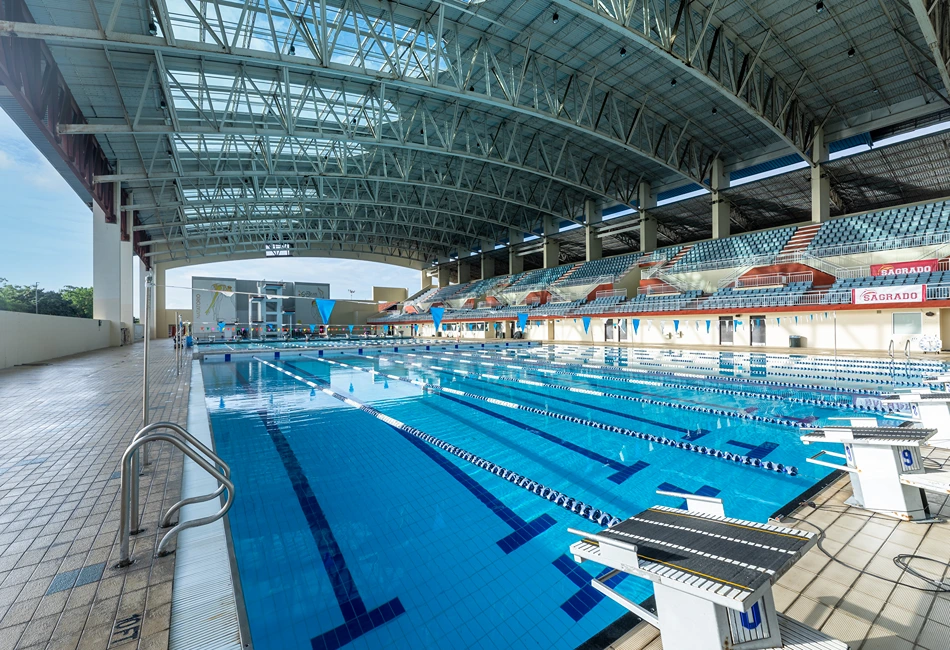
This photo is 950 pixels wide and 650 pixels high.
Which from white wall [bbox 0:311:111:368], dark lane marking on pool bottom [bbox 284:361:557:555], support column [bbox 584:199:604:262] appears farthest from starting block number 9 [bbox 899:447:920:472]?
support column [bbox 584:199:604:262]

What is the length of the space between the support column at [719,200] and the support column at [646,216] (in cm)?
321

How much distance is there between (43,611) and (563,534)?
2675 mm

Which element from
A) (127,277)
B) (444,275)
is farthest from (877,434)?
(444,275)

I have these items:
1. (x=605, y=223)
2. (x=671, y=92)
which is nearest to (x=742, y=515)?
(x=671, y=92)

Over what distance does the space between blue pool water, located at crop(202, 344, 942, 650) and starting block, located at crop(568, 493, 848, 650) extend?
95 centimetres

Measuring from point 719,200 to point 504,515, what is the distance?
64.8 ft

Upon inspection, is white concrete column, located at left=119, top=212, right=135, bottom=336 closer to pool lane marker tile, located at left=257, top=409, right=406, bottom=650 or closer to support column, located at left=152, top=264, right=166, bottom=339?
support column, located at left=152, top=264, right=166, bottom=339

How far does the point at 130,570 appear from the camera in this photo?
6.17 ft

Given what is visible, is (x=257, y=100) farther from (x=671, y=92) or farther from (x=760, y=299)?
(x=760, y=299)

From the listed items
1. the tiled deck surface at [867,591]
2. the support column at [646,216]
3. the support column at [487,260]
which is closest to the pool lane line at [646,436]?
the tiled deck surface at [867,591]

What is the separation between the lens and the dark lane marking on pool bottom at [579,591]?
7.13 ft

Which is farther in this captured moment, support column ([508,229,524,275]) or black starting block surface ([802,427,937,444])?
support column ([508,229,524,275])

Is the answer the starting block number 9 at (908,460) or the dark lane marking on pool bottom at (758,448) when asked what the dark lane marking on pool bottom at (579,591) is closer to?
the starting block number 9 at (908,460)

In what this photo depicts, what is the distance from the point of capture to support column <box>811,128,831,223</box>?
15062 millimetres
